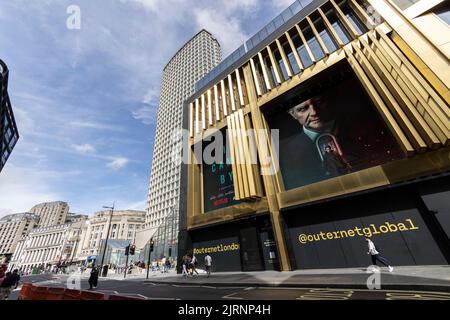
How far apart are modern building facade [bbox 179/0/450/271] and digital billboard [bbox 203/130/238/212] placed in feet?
0.46

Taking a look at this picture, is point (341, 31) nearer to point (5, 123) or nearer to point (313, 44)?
point (313, 44)

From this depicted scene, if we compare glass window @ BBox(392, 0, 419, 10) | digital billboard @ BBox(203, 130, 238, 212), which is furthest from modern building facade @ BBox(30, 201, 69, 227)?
glass window @ BBox(392, 0, 419, 10)

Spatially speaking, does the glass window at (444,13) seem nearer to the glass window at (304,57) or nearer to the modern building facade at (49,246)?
the glass window at (304,57)

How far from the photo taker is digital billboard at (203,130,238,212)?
68.8 ft

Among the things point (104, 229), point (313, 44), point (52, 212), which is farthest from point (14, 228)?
point (313, 44)

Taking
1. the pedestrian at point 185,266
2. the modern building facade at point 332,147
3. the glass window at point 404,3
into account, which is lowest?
the pedestrian at point 185,266

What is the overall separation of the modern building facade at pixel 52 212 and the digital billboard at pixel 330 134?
19292cm

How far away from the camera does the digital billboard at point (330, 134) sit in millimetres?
14034

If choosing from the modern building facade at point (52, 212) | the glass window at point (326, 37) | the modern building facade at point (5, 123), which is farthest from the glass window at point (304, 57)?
the modern building facade at point (52, 212)

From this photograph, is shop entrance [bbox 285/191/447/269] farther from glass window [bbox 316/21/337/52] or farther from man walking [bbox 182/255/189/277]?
glass window [bbox 316/21/337/52]

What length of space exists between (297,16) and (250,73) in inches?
267

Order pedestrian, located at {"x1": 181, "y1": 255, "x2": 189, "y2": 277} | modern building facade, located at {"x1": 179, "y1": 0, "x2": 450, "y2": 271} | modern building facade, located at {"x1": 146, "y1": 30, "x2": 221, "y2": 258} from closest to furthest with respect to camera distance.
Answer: modern building facade, located at {"x1": 179, "y1": 0, "x2": 450, "y2": 271}
pedestrian, located at {"x1": 181, "y1": 255, "x2": 189, "y2": 277}
modern building facade, located at {"x1": 146, "y1": 30, "x2": 221, "y2": 258}
